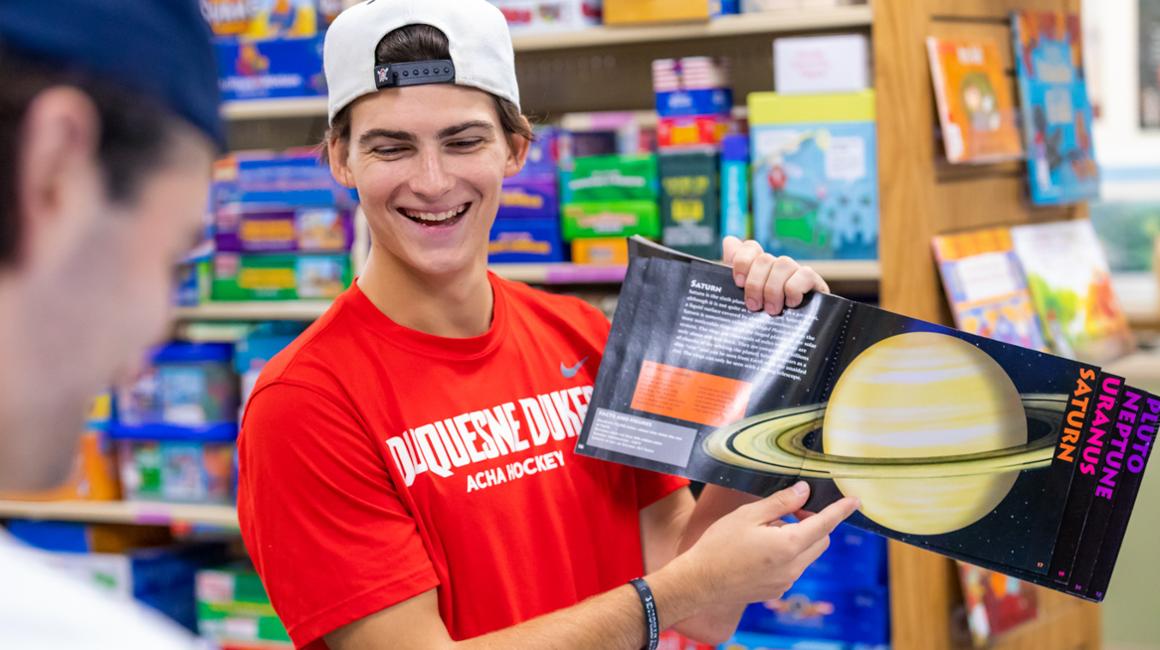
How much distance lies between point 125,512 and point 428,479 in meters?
2.32

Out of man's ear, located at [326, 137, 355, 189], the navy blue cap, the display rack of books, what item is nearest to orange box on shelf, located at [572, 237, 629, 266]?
the display rack of books

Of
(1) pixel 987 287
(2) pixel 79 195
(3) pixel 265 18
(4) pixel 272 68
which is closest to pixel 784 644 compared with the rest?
(1) pixel 987 287

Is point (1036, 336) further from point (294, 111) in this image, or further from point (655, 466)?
point (294, 111)

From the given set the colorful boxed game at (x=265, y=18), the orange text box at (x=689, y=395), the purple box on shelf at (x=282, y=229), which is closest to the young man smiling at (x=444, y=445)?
the orange text box at (x=689, y=395)

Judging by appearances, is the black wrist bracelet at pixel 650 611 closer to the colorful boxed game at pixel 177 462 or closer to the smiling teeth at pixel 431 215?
the smiling teeth at pixel 431 215

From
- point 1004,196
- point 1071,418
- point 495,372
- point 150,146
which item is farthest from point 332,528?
point 1004,196

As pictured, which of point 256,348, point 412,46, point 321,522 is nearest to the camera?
point 321,522

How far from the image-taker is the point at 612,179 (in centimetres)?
305

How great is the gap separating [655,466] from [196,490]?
88.3 inches

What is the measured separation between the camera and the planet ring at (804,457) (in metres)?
1.61

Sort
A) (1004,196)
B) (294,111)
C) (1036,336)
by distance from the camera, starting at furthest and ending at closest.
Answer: (294,111)
(1004,196)
(1036,336)

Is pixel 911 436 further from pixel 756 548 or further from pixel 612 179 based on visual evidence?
pixel 612 179

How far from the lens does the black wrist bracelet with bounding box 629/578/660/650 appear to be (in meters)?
1.55

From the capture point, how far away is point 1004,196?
299 cm
